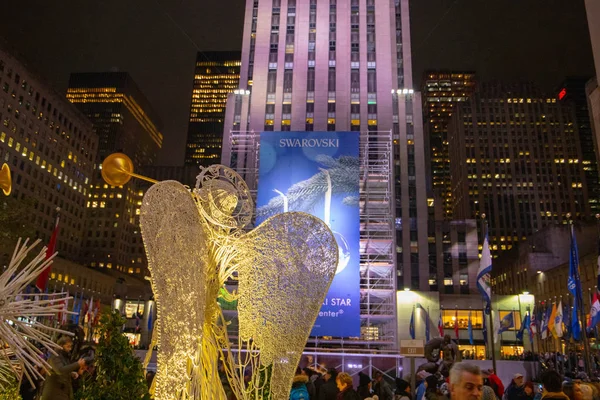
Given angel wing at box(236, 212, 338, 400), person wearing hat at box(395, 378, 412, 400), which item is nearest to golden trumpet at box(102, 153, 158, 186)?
angel wing at box(236, 212, 338, 400)

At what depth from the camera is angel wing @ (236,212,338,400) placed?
6.17 m

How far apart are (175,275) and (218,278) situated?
2.29 ft

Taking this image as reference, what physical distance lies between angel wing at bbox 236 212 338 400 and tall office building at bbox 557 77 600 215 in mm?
110682

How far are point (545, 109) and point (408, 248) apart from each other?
70823mm

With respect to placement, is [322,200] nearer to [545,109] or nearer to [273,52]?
[273,52]

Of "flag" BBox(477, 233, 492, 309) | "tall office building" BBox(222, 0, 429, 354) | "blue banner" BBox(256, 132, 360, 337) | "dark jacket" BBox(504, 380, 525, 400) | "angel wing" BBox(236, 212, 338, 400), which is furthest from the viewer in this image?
"tall office building" BBox(222, 0, 429, 354)

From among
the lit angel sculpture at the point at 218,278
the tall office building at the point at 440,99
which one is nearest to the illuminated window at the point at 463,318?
the lit angel sculpture at the point at 218,278

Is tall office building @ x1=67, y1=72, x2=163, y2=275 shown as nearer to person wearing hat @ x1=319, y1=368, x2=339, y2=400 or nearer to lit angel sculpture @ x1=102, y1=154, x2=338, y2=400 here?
person wearing hat @ x1=319, y1=368, x2=339, y2=400

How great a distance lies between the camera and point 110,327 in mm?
5191

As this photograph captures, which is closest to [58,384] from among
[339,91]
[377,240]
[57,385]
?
[57,385]

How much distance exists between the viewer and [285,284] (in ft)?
20.7

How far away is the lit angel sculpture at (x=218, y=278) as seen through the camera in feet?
18.9

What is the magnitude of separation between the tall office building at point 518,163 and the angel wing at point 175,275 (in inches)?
3963

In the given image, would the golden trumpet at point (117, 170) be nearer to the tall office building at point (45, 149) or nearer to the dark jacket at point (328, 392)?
the dark jacket at point (328, 392)
